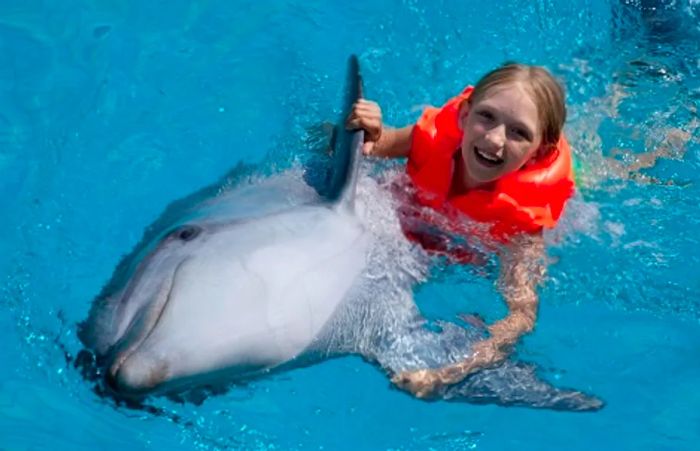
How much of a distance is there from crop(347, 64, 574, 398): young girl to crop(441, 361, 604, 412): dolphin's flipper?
66 millimetres

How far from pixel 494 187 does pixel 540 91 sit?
2.72ft

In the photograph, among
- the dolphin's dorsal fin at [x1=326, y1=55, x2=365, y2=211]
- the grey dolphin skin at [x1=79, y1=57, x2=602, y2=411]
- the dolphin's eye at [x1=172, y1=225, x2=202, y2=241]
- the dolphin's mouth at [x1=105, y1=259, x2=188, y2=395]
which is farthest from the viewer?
the dolphin's dorsal fin at [x1=326, y1=55, x2=365, y2=211]

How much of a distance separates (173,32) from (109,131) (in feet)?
4.67

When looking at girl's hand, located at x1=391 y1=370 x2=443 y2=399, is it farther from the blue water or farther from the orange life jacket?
the orange life jacket

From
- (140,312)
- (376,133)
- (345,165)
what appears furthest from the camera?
(376,133)

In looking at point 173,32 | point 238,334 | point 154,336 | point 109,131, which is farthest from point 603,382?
point 173,32

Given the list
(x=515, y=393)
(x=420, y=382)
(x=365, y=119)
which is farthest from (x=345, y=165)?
(x=515, y=393)

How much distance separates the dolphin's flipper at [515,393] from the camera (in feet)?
17.0

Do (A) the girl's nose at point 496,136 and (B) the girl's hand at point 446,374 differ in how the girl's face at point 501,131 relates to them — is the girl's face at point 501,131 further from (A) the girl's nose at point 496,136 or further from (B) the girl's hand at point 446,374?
(B) the girl's hand at point 446,374

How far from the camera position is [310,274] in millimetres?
4836

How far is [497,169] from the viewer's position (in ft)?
18.0

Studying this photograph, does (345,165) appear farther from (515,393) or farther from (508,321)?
(515,393)

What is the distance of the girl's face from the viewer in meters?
5.16

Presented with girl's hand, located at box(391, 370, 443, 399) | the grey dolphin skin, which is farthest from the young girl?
the grey dolphin skin
